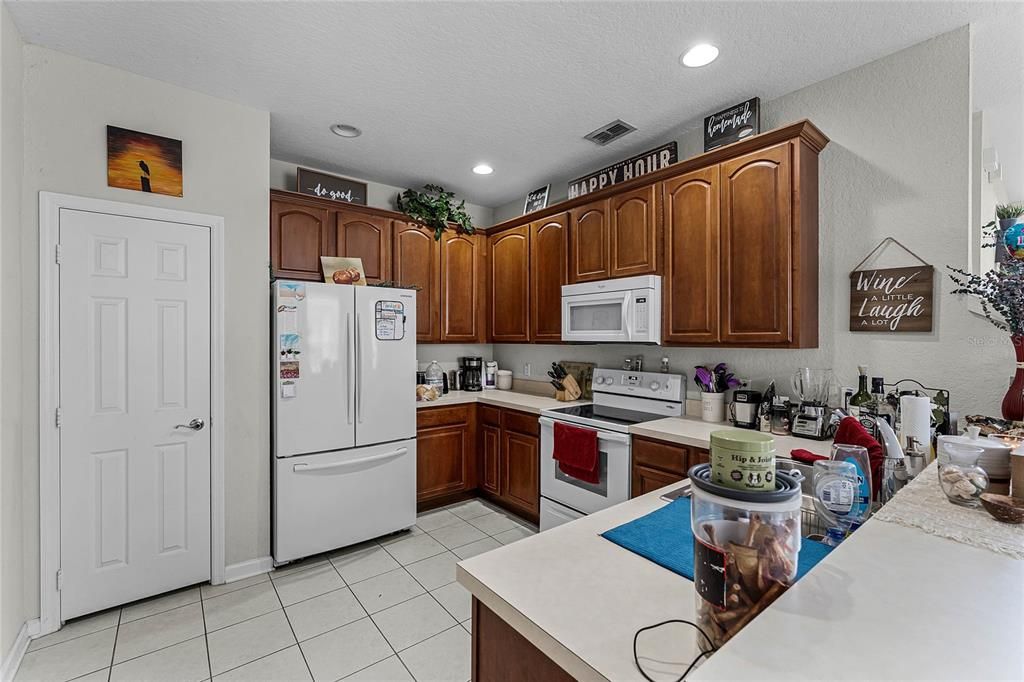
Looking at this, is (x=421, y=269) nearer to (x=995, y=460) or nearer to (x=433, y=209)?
(x=433, y=209)

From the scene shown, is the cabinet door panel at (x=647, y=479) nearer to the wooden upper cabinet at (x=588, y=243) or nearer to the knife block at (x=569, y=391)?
the knife block at (x=569, y=391)

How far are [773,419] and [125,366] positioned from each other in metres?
3.46

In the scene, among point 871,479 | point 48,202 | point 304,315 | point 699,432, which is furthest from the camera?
point 304,315

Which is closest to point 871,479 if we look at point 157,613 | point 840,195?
point 840,195

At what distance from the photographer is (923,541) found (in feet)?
3.01

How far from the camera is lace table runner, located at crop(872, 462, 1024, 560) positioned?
0.91 m

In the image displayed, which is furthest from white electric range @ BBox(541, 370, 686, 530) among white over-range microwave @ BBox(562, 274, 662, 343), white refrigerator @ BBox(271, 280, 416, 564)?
white refrigerator @ BBox(271, 280, 416, 564)

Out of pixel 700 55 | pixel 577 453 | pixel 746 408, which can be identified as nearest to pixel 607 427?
pixel 577 453

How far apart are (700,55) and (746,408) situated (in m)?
1.86

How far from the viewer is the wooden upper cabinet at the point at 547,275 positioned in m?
3.69

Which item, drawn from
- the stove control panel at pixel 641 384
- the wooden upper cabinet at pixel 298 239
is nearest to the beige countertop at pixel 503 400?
the stove control panel at pixel 641 384

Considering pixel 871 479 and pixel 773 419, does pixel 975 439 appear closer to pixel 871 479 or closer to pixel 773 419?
pixel 871 479

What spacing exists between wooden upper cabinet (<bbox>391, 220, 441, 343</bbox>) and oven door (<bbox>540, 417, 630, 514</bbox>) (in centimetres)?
140

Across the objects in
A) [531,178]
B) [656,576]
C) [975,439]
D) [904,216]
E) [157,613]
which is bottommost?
[157,613]
